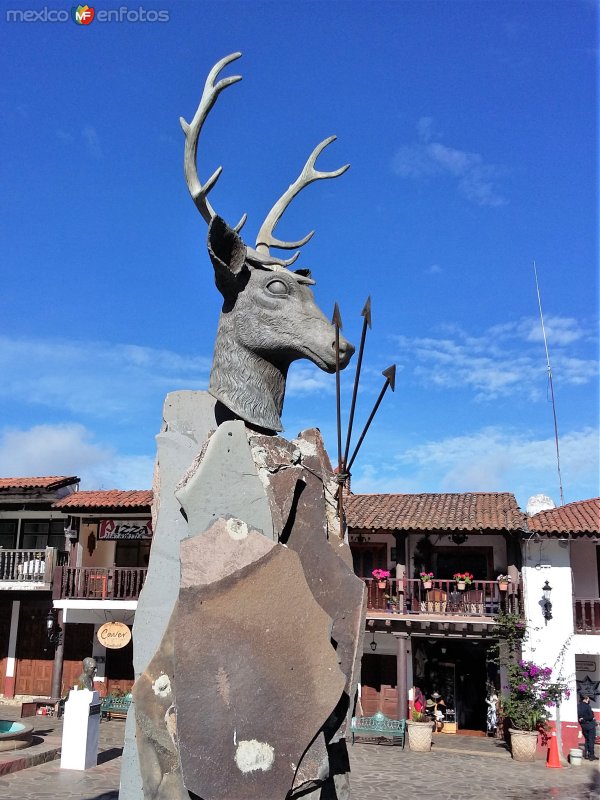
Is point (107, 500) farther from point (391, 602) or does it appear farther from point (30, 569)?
point (391, 602)

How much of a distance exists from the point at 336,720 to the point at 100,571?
55.8 ft

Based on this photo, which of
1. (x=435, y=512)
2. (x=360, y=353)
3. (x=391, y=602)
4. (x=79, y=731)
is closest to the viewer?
(x=360, y=353)

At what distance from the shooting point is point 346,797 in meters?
2.38

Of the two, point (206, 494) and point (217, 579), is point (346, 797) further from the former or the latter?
point (206, 494)

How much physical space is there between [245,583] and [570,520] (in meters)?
15.6

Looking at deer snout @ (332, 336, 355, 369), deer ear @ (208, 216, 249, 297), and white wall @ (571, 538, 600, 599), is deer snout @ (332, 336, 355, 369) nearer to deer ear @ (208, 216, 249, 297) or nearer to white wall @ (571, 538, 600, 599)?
deer ear @ (208, 216, 249, 297)

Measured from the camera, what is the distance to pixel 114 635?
648 inches

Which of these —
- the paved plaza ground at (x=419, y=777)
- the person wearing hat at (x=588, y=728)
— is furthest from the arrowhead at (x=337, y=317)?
the person wearing hat at (x=588, y=728)

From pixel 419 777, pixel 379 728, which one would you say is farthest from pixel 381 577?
pixel 419 777

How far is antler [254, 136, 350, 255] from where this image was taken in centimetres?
320

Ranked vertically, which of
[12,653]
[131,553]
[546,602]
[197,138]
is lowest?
[12,653]

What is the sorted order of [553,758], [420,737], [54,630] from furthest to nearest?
[54,630]
[420,737]
[553,758]

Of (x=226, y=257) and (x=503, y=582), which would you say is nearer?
(x=226, y=257)

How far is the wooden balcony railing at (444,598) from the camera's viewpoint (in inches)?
619
